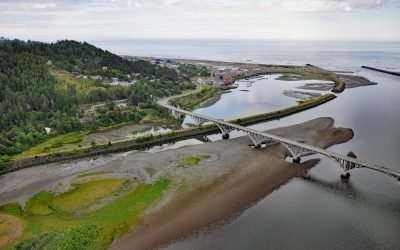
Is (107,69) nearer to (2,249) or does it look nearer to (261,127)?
(261,127)

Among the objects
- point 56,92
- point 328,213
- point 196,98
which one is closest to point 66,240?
point 328,213

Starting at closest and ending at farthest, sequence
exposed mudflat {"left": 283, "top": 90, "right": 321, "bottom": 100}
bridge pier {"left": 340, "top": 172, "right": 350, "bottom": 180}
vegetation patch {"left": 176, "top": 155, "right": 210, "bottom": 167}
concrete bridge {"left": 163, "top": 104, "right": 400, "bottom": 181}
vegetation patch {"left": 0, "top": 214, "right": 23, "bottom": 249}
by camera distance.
Answer: 1. vegetation patch {"left": 0, "top": 214, "right": 23, "bottom": 249}
2. concrete bridge {"left": 163, "top": 104, "right": 400, "bottom": 181}
3. bridge pier {"left": 340, "top": 172, "right": 350, "bottom": 180}
4. vegetation patch {"left": 176, "top": 155, "right": 210, "bottom": 167}
5. exposed mudflat {"left": 283, "top": 90, "right": 321, "bottom": 100}

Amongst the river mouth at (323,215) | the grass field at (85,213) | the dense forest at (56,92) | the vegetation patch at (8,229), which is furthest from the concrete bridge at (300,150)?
the vegetation patch at (8,229)

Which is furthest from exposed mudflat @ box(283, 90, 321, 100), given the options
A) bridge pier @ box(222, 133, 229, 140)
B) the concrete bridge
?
bridge pier @ box(222, 133, 229, 140)

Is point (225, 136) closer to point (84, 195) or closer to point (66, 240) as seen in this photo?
point (84, 195)

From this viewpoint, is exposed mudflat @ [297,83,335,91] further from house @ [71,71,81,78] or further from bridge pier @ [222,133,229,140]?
house @ [71,71,81,78]

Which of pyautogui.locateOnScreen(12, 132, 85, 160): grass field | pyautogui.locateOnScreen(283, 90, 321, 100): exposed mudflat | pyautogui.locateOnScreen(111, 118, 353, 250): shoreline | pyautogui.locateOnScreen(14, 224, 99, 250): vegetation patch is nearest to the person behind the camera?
pyautogui.locateOnScreen(14, 224, 99, 250): vegetation patch
